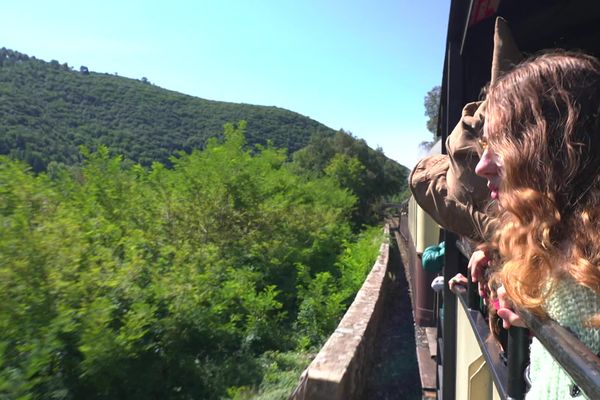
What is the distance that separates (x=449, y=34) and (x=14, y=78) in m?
70.5

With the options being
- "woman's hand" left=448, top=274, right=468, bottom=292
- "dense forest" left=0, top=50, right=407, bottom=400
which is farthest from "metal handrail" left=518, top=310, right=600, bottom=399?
"dense forest" left=0, top=50, right=407, bottom=400

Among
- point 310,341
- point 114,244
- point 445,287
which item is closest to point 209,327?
point 114,244

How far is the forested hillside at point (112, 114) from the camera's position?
40.9m

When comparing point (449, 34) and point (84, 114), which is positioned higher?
point (84, 114)

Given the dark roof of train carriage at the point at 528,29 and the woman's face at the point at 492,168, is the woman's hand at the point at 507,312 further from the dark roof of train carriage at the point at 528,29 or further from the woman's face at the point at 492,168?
the dark roof of train carriage at the point at 528,29

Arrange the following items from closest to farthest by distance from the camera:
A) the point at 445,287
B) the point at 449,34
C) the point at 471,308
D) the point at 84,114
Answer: the point at 471,308 < the point at 449,34 < the point at 445,287 < the point at 84,114

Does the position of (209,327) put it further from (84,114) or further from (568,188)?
(84,114)

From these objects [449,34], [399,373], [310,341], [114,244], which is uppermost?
[449,34]

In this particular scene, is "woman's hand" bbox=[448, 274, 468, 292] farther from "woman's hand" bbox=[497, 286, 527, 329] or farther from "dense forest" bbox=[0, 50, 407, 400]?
"dense forest" bbox=[0, 50, 407, 400]

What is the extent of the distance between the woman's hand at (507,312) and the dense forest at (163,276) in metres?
2.24

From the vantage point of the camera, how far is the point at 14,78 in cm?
5994

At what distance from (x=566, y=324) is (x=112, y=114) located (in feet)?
209

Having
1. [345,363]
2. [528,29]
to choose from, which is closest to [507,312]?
[528,29]

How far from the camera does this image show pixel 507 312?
4.09 ft
